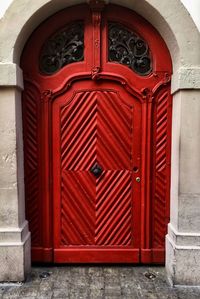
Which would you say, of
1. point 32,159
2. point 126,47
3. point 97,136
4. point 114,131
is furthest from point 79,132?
point 126,47

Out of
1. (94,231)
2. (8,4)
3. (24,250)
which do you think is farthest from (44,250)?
(8,4)

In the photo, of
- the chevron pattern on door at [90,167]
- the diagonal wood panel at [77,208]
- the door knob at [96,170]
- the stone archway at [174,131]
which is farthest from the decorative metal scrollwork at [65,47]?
the diagonal wood panel at [77,208]

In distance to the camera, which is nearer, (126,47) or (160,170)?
(126,47)

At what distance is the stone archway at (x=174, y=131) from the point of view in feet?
12.4

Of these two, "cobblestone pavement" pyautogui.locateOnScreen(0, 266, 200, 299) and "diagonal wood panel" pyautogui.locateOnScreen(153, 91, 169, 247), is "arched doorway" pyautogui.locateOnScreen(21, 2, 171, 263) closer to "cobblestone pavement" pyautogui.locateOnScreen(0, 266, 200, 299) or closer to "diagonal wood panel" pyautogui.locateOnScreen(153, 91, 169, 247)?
"diagonal wood panel" pyautogui.locateOnScreen(153, 91, 169, 247)

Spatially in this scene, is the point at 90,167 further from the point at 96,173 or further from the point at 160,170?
the point at 160,170

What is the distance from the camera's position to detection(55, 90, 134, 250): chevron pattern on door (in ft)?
14.0

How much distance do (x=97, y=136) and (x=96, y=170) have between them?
1.63 feet

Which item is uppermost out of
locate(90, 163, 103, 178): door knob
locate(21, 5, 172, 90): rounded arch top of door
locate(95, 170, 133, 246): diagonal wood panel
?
locate(21, 5, 172, 90): rounded arch top of door

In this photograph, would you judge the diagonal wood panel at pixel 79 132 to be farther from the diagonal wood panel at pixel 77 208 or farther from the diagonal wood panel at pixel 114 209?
the diagonal wood panel at pixel 114 209

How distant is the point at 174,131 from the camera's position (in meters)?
4.10

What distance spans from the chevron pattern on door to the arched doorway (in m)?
0.01

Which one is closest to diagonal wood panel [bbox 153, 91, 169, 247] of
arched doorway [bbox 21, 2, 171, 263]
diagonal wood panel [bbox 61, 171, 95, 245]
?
arched doorway [bbox 21, 2, 171, 263]

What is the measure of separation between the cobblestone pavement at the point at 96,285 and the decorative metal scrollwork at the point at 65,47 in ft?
9.54
